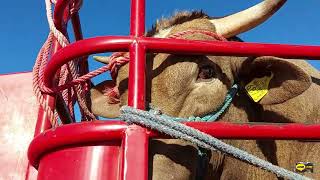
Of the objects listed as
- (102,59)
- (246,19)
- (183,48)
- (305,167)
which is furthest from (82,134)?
(102,59)

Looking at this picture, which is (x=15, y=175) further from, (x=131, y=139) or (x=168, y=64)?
(x=131, y=139)

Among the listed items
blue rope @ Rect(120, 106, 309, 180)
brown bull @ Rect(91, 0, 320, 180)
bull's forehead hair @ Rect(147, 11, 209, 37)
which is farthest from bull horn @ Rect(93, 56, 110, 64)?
blue rope @ Rect(120, 106, 309, 180)

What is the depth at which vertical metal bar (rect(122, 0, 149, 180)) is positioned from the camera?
2.04 m

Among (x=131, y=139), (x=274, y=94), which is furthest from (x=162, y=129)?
(x=274, y=94)

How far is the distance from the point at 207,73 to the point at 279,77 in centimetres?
57

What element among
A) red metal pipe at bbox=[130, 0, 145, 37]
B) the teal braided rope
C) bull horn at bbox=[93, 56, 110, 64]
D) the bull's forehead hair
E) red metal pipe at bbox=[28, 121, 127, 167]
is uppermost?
the bull's forehead hair

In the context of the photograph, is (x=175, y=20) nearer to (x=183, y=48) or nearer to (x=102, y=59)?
(x=102, y=59)

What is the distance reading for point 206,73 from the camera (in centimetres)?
324

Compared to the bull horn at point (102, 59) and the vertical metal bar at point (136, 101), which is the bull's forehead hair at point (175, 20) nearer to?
the bull horn at point (102, 59)

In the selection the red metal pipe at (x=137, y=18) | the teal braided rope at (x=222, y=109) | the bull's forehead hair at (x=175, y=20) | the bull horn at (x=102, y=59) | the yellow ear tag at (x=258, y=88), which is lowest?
the teal braided rope at (x=222, y=109)

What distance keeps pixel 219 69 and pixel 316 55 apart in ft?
3.29

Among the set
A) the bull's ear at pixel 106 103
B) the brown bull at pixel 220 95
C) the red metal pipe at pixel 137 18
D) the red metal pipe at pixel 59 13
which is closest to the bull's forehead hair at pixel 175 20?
the brown bull at pixel 220 95

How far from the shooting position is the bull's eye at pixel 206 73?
10.6 ft

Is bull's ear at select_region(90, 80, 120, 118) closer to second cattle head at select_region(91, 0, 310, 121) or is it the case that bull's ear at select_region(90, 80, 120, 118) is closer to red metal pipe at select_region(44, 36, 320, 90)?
second cattle head at select_region(91, 0, 310, 121)
